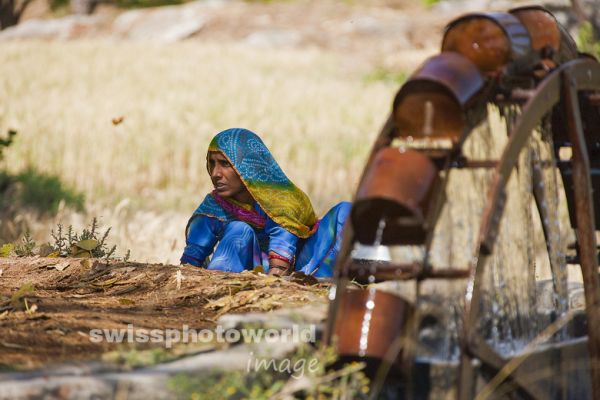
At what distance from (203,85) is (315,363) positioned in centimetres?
1435

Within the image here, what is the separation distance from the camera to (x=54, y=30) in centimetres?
2984

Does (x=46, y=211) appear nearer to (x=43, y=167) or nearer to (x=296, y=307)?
(x=43, y=167)

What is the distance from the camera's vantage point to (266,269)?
545 cm

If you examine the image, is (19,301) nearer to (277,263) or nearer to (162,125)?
(277,263)

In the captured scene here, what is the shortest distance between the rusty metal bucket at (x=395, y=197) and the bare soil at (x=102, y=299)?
0.69 meters

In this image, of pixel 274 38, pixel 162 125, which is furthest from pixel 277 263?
pixel 274 38

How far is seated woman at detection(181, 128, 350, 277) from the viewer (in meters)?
5.37

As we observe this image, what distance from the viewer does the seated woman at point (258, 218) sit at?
537 cm

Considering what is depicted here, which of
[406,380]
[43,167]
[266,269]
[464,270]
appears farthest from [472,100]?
[43,167]

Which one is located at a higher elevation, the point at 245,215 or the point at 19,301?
the point at 245,215

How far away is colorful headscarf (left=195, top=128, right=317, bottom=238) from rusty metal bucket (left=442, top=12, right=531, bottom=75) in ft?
5.88

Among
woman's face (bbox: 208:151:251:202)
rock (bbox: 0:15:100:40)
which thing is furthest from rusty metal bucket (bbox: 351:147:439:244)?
rock (bbox: 0:15:100:40)

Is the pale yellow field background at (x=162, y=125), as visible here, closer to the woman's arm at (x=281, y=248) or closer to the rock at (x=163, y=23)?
the woman's arm at (x=281, y=248)

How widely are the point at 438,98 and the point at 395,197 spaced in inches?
15.8
